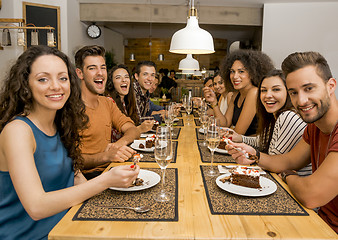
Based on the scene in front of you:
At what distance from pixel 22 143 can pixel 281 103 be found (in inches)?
68.8

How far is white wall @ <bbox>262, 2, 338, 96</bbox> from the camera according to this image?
6.99 metres

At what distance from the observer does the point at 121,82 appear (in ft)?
10.9

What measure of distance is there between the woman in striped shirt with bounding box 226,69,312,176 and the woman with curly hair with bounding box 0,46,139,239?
109 centimetres

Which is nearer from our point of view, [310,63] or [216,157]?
[310,63]

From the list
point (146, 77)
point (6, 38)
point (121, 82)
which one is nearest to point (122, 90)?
point (121, 82)

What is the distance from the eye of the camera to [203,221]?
99 centimetres

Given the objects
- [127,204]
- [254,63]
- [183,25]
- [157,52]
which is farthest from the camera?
[157,52]

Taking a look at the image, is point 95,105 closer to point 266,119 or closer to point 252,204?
point 266,119

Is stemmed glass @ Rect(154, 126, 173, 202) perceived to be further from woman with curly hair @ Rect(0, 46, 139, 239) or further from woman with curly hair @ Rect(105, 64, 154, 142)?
woman with curly hair @ Rect(105, 64, 154, 142)

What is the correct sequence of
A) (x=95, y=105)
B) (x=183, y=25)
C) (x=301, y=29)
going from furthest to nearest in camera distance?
(x=183, y=25), (x=301, y=29), (x=95, y=105)

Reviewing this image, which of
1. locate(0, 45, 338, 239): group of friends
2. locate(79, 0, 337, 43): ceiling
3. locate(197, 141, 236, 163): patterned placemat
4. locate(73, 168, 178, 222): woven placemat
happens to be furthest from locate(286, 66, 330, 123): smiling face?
locate(79, 0, 337, 43): ceiling

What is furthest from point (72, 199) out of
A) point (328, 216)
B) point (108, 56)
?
point (108, 56)

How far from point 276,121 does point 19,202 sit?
5.25 ft

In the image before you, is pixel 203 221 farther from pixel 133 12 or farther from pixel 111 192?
pixel 133 12
